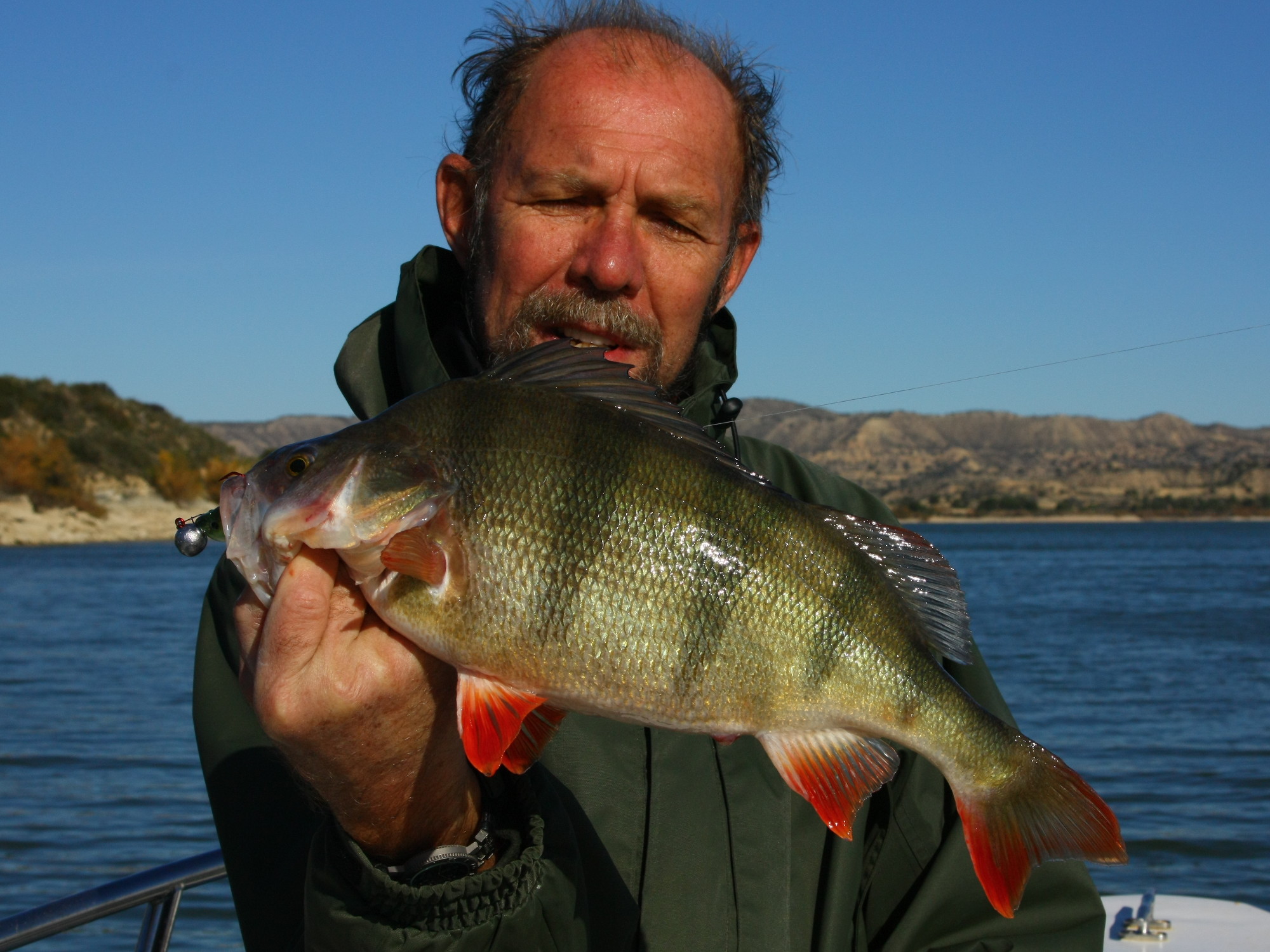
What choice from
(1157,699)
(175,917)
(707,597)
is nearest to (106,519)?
(1157,699)

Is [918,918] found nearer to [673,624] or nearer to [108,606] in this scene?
[673,624]

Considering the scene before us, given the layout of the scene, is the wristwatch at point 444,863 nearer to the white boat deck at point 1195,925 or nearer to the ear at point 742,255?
the ear at point 742,255

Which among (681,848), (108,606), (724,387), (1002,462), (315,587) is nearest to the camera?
(315,587)

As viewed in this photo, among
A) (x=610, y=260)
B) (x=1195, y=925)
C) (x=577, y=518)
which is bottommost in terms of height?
(x=1195, y=925)

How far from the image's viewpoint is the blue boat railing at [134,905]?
2.64 metres

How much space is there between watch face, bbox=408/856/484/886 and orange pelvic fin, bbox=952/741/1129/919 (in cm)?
100

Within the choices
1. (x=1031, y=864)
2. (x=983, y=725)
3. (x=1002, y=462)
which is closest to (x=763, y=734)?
(x=983, y=725)

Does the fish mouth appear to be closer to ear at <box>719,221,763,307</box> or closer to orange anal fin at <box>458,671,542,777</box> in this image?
orange anal fin at <box>458,671,542,777</box>

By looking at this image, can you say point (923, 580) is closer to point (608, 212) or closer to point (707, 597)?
point (707, 597)

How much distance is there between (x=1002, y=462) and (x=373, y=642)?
14545cm

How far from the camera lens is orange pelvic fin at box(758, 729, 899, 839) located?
A: 2160 mm

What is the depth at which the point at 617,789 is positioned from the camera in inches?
106

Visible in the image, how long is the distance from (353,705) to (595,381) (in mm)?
800

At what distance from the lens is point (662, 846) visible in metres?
2.65
